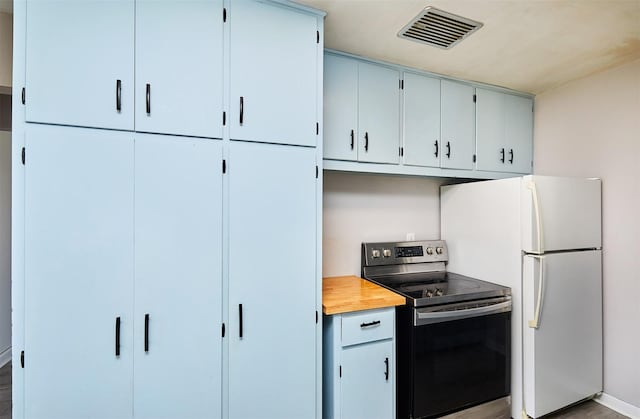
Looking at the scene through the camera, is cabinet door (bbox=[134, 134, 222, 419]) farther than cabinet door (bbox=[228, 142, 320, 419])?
No

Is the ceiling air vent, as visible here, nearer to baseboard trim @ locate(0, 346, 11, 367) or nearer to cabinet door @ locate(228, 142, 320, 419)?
cabinet door @ locate(228, 142, 320, 419)

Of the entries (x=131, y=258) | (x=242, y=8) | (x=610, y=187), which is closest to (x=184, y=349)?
(x=131, y=258)

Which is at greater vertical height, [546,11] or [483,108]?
[546,11]

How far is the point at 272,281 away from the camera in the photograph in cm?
162

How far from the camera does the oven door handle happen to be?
6.16ft

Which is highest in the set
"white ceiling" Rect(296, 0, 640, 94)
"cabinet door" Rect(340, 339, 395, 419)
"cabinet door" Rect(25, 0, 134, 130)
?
"white ceiling" Rect(296, 0, 640, 94)

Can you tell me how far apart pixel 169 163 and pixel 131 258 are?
0.45 meters

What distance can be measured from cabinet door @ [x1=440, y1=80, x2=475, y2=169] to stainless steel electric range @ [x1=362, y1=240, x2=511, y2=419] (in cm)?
97

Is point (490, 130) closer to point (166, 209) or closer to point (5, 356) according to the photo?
point (166, 209)

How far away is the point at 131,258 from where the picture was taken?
1384mm

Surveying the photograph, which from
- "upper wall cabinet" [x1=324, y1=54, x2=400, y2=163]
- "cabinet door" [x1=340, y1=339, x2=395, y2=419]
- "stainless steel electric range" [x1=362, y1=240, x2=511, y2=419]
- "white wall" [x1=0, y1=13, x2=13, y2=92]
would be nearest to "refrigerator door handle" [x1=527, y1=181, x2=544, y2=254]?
"stainless steel electric range" [x1=362, y1=240, x2=511, y2=419]

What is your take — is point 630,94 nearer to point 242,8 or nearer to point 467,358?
point 467,358

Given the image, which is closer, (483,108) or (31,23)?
(31,23)

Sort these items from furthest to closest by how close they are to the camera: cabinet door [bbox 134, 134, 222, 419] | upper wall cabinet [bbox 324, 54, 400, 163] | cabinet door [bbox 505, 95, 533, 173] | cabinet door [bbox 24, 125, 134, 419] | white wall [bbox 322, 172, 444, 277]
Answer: cabinet door [bbox 505, 95, 533, 173]
white wall [bbox 322, 172, 444, 277]
upper wall cabinet [bbox 324, 54, 400, 163]
cabinet door [bbox 134, 134, 222, 419]
cabinet door [bbox 24, 125, 134, 419]
